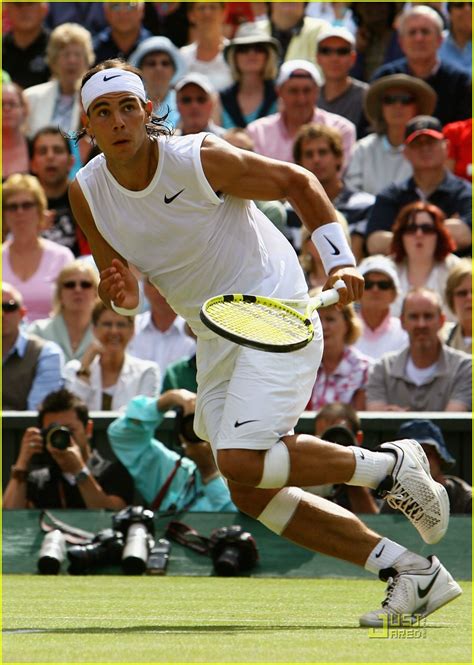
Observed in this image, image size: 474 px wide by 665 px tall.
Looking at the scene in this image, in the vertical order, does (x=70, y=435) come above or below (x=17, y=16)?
below

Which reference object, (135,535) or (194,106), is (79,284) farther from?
(135,535)

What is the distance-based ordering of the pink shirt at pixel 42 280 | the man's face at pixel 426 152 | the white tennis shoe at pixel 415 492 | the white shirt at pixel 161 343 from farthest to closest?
the pink shirt at pixel 42 280 < the man's face at pixel 426 152 < the white shirt at pixel 161 343 < the white tennis shoe at pixel 415 492

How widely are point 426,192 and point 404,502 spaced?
638 cm

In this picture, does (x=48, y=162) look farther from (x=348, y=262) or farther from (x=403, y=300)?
(x=348, y=262)

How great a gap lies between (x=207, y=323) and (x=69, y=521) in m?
4.07

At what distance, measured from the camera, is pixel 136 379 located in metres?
10.4

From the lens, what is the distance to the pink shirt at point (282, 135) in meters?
12.9

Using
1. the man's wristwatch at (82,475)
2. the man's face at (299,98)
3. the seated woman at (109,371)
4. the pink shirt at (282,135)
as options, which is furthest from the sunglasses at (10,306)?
the man's face at (299,98)

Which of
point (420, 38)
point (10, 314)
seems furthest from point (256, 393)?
point (420, 38)

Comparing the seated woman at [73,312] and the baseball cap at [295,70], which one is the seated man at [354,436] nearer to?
the seated woman at [73,312]

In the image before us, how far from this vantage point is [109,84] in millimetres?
6074

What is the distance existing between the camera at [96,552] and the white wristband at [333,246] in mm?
3226

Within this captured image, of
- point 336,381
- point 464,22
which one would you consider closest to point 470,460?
point 336,381

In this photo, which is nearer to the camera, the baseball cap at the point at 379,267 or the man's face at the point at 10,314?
the man's face at the point at 10,314
